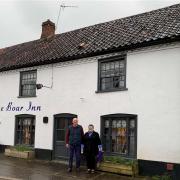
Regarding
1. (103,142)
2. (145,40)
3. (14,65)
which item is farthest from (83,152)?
(14,65)

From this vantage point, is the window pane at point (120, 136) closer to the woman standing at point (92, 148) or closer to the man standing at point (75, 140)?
the woman standing at point (92, 148)

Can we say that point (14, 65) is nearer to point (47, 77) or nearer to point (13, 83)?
point (13, 83)

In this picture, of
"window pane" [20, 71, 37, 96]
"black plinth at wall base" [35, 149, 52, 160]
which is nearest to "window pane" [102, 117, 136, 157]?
"black plinth at wall base" [35, 149, 52, 160]

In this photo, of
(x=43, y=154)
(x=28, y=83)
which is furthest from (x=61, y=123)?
(x=28, y=83)

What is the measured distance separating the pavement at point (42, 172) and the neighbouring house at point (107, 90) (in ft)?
3.61

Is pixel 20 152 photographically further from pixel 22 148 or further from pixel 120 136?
pixel 120 136

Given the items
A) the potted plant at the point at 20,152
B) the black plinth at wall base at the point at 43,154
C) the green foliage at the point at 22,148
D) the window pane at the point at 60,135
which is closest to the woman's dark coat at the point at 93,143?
the window pane at the point at 60,135

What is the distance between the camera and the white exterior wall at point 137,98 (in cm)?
1205

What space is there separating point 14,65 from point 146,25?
23.7ft

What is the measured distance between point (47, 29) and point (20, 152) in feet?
28.1

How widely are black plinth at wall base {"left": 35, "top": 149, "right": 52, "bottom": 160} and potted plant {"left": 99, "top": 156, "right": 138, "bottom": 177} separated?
11.7 ft

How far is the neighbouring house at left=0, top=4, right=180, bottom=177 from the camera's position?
12266 millimetres

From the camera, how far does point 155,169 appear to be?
12.2 metres

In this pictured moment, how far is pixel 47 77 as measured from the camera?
16766 millimetres
